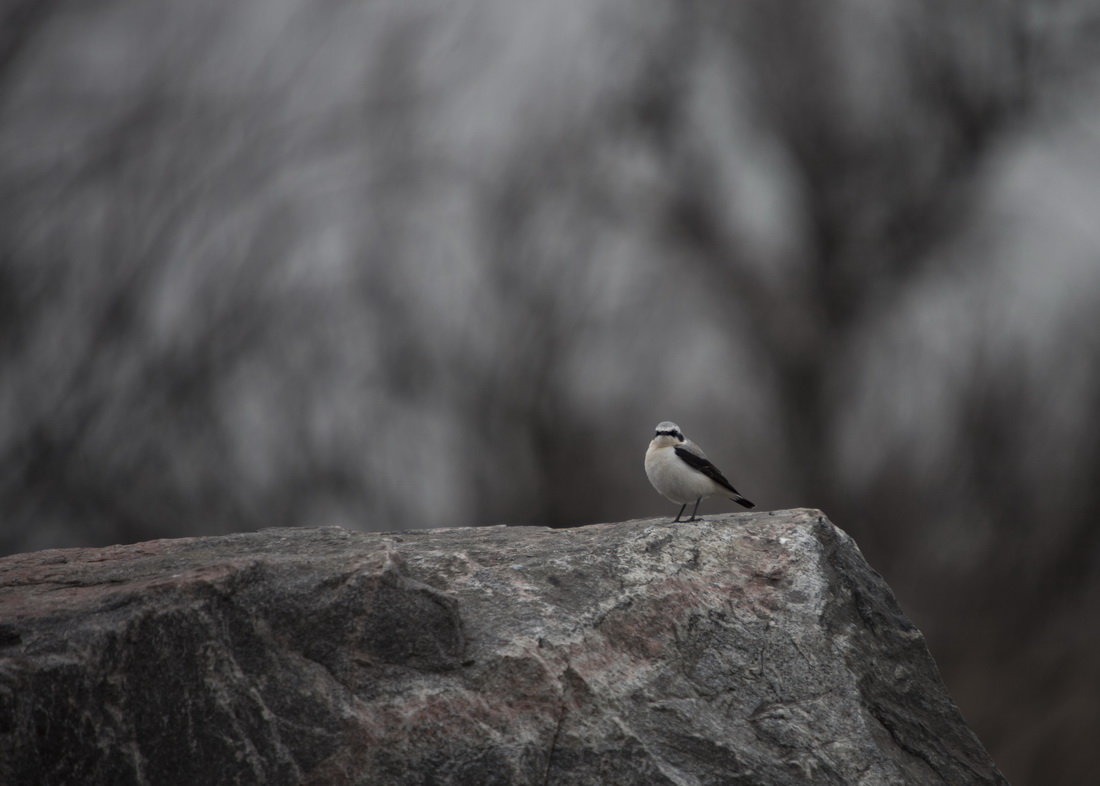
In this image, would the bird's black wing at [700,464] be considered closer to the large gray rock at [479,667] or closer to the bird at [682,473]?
the bird at [682,473]

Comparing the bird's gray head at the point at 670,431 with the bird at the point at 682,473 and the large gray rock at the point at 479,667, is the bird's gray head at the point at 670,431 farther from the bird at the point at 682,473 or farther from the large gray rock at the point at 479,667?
the large gray rock at the point at 479,667

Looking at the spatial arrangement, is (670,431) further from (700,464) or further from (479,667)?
(479,667)

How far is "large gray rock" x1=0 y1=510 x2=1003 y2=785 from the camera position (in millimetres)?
3693

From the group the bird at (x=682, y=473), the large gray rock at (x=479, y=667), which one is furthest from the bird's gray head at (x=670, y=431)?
the large gray rock at (x=479, y=667)

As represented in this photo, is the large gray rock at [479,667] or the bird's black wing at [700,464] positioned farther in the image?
the bird's black wing at [700,464]

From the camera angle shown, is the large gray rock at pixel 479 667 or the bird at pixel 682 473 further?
the bird at pixel 682 473

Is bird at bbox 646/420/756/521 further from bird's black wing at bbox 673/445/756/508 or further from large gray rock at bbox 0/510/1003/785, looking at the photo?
large gray rock at bbox 0/510/1003/785

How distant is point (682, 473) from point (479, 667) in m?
1.84

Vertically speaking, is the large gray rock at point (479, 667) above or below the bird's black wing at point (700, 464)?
below

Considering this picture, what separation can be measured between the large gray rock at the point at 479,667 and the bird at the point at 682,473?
0.64 m

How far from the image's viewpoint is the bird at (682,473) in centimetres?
561

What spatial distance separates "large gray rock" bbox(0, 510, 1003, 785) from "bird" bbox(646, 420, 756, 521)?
25.1 inches

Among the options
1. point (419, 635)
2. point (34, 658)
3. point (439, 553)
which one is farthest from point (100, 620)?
point (439, 553)

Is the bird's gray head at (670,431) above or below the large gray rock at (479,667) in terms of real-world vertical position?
above
